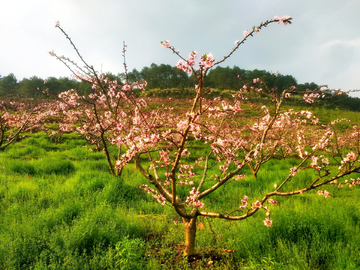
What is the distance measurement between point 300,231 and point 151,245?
2.46 meters

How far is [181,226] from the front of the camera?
3709mm

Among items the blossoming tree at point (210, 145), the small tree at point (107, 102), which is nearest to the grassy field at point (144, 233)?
the blossoming tree at point (210, 145)

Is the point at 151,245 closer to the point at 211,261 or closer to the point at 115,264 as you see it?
the point at 115,264

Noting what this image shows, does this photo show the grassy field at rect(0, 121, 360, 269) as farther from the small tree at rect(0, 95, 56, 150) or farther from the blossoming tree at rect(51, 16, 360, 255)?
the small tree at rect(0, 95, 56, 150)

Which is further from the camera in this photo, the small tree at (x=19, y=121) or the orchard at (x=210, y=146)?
the small tree at (x=19, y=121)

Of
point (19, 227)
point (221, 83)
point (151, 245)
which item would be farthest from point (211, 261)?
point (221, 83)

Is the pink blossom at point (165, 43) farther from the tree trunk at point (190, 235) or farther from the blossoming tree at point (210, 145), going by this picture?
the tree trunk at point (190, 235)

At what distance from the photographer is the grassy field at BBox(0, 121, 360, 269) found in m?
2.54

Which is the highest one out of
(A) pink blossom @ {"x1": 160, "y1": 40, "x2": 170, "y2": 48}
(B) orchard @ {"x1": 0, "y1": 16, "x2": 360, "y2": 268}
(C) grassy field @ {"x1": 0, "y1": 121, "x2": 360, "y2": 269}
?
(A) pink blossom @ {"x1": 160, "y1": 40, "x2": 170, "y2": 48}

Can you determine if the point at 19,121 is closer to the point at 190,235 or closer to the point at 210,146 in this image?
the point at 210,146

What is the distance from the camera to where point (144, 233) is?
11.4 feet

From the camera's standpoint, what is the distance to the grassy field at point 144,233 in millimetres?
2537

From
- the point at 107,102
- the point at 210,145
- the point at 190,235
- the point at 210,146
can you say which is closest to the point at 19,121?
the point at 107,102

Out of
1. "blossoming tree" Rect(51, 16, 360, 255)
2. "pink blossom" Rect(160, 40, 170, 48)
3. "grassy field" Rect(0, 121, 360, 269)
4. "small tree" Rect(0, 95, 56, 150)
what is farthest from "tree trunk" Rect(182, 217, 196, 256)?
"small tree" Rect(0, 95, 56, 150)
